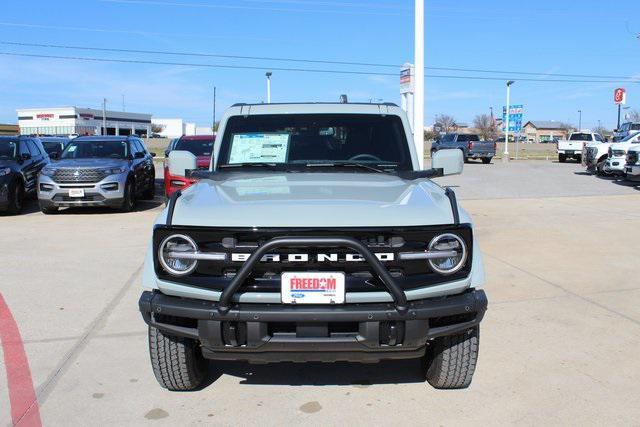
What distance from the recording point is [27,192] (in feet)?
44.4

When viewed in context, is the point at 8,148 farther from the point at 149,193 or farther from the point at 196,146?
the point at 196,146

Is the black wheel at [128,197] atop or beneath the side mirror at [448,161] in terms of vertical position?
beneath

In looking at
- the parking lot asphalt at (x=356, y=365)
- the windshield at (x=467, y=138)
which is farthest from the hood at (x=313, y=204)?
the windshield at (x=467, y=138)

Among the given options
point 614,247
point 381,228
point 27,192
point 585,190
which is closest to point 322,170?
point 381,228

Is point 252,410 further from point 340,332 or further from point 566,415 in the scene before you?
point 566,415

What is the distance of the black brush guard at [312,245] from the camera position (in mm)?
2975

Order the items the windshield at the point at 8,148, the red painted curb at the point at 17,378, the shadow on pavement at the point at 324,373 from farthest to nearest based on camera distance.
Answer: the windshield at the point at 8,148 → the shadow on pavement at the point at 324,373 → the red painted curb at the point at 17,378

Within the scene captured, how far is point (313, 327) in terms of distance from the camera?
3.03 metres

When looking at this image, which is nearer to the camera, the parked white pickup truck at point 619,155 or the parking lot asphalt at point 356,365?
the parking lot asphalt at point 356,365

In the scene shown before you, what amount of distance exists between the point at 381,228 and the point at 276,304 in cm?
68

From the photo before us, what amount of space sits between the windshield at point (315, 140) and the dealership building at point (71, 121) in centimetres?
9823

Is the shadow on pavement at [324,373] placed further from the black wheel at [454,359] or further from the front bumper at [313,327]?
the front bumper at [313,327]

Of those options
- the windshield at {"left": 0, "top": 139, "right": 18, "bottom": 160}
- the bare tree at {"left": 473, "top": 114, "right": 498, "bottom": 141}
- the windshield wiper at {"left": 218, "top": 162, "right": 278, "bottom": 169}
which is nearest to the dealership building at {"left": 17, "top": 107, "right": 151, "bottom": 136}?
the bare tree at {"left": 473, "top": 114, "right": 498, "bottom": 141}

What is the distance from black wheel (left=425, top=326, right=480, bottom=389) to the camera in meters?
3.53
